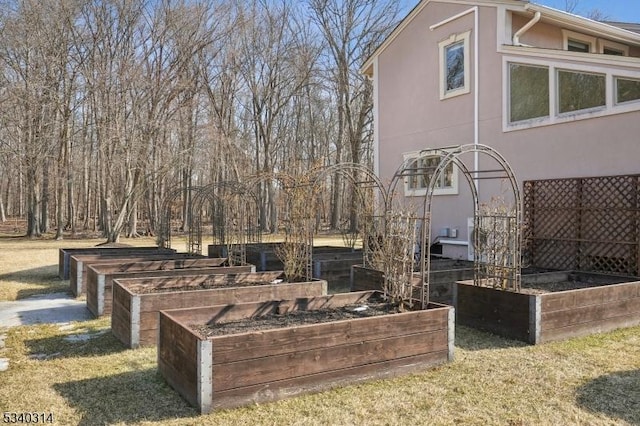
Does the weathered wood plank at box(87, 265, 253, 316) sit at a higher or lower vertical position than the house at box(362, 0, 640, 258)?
lower

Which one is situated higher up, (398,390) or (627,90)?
(627,90)

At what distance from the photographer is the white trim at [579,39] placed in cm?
1066

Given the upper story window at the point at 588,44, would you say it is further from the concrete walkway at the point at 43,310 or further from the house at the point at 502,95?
the concrete walkway at the point at 43,310

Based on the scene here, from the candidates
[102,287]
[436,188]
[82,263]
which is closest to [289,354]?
[102,287]

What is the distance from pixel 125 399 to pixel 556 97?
8139 mm

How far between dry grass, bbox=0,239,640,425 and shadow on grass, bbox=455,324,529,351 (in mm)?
22

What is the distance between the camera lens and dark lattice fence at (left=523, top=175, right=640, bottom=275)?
7605mm

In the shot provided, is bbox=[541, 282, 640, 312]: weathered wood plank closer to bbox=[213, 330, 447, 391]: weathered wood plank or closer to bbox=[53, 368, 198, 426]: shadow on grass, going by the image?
bbox=[213, 330, 447, 391]: weathered wood plank

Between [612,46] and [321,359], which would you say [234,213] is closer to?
[321,359]

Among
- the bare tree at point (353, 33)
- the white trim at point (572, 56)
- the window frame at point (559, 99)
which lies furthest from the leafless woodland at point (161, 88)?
the window frame at point (559, 99)

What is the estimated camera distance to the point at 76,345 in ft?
17.7

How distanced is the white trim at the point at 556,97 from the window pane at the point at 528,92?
0.10 m

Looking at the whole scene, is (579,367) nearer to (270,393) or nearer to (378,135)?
(270,393)

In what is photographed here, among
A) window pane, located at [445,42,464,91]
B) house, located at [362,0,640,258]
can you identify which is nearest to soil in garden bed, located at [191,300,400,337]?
house, located at [362,0,640,258]
